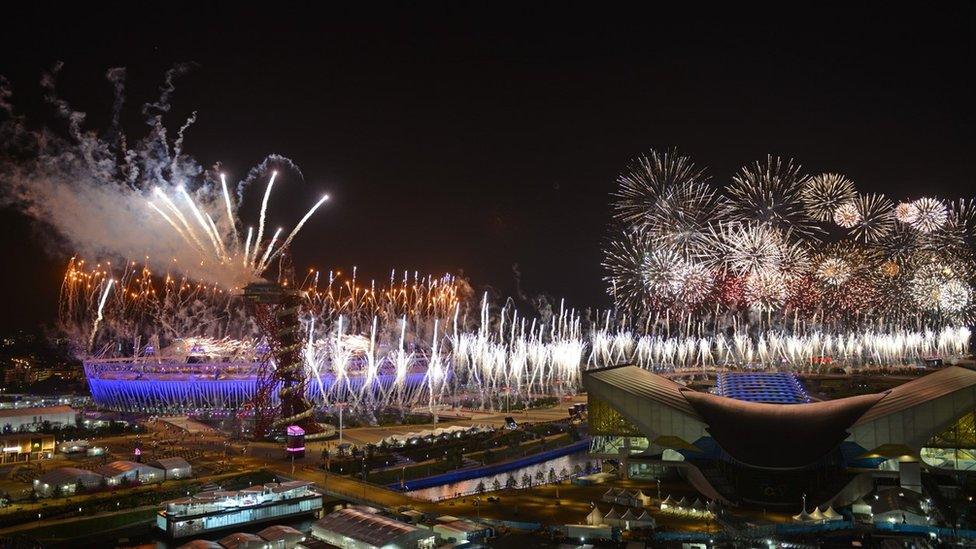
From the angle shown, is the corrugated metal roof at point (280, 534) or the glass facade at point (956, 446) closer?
the corrugated metal roof at point (280, 534)

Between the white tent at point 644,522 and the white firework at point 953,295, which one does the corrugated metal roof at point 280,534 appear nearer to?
the white tent at point 644,522

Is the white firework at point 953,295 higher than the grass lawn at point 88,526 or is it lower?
higher

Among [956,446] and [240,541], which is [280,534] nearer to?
[240,541]

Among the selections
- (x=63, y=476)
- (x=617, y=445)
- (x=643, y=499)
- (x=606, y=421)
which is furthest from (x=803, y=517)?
(x=63, y=476)

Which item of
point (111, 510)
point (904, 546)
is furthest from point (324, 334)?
point (904, 546)

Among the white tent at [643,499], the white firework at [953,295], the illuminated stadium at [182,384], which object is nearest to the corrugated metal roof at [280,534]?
the white tent at [643,499]

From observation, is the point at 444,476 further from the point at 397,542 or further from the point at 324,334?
the point at 324,334
